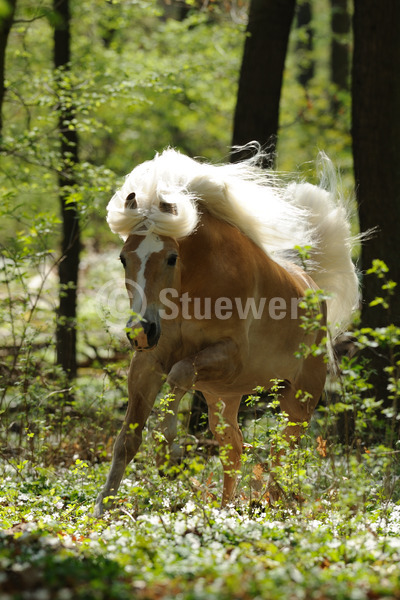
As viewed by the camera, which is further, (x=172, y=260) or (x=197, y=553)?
(x=172, y=260)

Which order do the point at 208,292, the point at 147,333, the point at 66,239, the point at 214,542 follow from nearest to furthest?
the point at 214,542 < the point at 147,333 < the point at 208,292 < the point at 66,239

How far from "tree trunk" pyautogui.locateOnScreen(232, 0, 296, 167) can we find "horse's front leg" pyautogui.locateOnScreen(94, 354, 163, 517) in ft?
15.7

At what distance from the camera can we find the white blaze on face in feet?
17.0

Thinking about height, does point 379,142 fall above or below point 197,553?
above

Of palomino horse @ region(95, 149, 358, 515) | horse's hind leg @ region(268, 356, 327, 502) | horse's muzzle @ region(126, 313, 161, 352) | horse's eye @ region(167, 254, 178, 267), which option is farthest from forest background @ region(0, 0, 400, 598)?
horse's eye @ region(167, 254, 178, 267)

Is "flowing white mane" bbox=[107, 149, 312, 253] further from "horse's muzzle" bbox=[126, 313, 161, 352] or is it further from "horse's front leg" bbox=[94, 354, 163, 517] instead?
"horse's front leg" bbox=[94, 354, 163, 517]

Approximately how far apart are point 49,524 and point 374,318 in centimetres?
549

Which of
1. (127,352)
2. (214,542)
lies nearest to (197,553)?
(214,542)

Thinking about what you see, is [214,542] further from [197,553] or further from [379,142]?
[379,142]

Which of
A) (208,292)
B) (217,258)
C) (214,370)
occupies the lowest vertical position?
(214,370)

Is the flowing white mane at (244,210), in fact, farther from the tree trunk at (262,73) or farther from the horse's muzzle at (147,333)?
the tree trunk at (262,73)

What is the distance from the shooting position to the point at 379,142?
365 inches

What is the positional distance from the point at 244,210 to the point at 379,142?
146 inches

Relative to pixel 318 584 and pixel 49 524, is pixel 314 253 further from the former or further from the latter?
pixel 318 584
